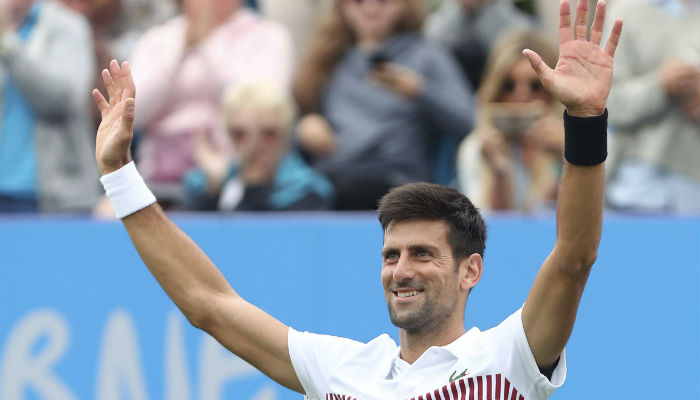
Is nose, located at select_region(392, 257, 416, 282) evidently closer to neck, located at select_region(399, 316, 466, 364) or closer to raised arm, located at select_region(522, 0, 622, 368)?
neck, located at select_region(399, 316, 466, 364)

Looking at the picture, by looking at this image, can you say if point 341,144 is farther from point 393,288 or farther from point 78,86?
point 393,288

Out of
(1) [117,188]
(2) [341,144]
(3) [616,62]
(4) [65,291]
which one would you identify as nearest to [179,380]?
(4) [65,291]

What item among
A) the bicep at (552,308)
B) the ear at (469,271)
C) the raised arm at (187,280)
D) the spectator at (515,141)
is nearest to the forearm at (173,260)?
the raised arm at (187,280)

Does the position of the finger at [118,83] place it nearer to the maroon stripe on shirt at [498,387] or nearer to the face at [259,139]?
the maroon stripe on shirt at [498,387]

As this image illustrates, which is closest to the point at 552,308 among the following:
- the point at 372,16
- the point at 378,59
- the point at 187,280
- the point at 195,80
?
the point at 187,280

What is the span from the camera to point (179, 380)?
640cm

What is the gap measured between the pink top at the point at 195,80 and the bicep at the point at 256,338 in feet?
9.69

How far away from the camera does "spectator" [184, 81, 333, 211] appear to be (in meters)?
6.79

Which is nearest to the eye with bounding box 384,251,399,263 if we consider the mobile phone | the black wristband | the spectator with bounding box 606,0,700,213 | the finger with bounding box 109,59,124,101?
the black wristband

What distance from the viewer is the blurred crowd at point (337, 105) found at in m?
6.66

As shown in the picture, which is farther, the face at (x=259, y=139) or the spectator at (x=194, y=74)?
the spectator at (x=194, y=74)

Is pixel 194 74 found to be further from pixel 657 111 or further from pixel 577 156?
pixel 577 156

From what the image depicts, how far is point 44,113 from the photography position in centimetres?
727

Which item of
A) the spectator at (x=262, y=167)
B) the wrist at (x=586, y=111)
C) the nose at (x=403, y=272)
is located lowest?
the nose at (x=403, y=272)
